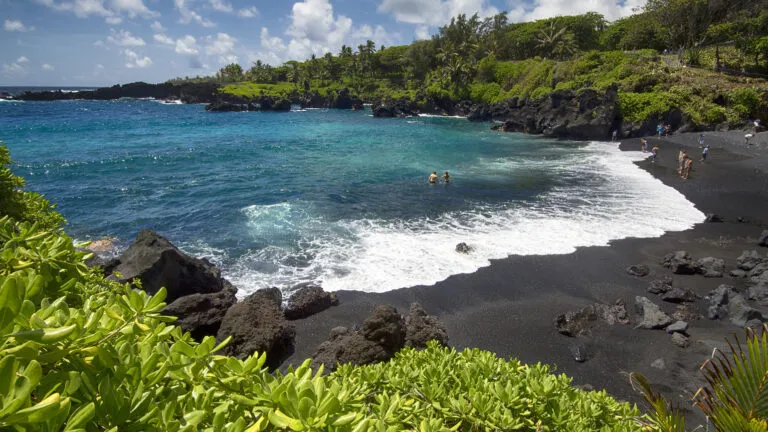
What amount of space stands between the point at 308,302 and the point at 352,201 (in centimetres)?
1233

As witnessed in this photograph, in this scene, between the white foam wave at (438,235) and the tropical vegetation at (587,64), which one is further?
the tropical vegetation at (587,64)

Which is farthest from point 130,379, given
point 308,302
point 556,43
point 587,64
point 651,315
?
point 556,43

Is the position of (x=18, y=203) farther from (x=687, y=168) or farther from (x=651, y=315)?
(x=687, y=168)

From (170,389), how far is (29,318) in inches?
28.6

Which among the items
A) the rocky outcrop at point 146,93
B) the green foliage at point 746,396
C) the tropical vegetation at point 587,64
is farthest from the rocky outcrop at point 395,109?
the green foliage at point 746,396

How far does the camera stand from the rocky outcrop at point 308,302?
12562mm

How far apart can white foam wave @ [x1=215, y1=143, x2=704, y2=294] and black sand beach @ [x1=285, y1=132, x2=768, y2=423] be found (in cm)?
82

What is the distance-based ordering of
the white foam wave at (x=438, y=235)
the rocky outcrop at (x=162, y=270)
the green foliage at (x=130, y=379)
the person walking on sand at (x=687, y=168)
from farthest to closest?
the person walking on sand at (x=687, y=168)
the white foam wave at (x=438, y=235)
the rocky outcrop at (x=162, y=270)
the green foliage at (x=130, y=379)

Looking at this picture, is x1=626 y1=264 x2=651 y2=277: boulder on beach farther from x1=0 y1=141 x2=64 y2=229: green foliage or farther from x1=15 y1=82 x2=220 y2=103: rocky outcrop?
x1=15 y1=82 x2=220 y2=103: rocky outcrop

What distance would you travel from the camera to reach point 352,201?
24.4 meters

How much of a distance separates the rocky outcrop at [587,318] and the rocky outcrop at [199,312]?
34.4ft

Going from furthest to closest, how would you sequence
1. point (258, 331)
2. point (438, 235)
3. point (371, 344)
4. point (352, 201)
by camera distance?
1. point (352, 201)
2. point (438, 235)
3. point (258, 331)
4. point (371, 344)

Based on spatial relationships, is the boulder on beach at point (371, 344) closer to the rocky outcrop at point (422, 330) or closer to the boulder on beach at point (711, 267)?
the rocky outcrop at point (422, 330)

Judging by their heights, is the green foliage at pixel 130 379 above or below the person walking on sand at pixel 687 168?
above
